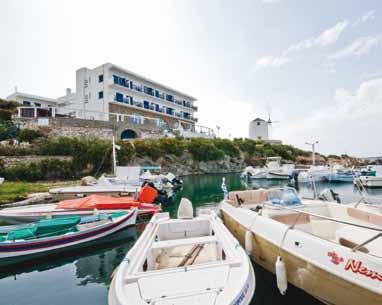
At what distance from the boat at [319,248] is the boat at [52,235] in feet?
14.5

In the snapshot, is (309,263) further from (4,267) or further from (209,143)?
(209,143)

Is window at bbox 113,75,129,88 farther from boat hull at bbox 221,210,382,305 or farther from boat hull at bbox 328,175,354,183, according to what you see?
boat hull at bbox 221,210,382,305

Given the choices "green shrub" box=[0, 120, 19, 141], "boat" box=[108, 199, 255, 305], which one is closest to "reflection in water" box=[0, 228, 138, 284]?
"boat" box=[108, 199, 255, 305]

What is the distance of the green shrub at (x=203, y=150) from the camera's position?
3887cm

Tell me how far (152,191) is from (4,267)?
7.16 metres

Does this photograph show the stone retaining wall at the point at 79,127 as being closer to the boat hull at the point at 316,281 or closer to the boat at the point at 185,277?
the boat at the point at 185,277

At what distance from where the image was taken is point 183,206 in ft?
23.3

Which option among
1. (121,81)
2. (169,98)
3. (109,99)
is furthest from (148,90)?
(109,99)

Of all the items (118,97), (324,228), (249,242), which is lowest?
(249,242)

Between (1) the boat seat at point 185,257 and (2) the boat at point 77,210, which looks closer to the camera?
(1) the boat seat at point 185,257

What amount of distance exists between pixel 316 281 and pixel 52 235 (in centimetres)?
720

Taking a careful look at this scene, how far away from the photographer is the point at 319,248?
12.9ft

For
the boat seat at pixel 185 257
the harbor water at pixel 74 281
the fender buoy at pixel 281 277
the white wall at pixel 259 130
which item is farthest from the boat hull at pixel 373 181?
the white wall at pixel 259 130

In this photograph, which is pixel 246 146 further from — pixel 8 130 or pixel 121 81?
pixel 8 130
